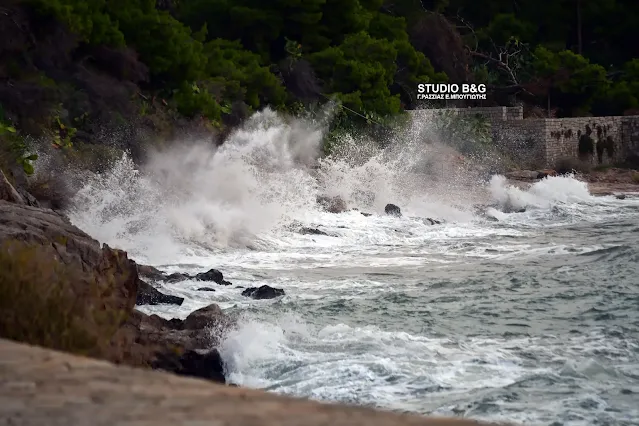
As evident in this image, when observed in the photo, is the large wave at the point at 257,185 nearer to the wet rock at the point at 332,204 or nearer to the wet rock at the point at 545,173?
the wet rock at the point at 332,204

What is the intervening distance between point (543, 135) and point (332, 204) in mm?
13727

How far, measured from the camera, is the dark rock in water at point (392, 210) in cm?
2567

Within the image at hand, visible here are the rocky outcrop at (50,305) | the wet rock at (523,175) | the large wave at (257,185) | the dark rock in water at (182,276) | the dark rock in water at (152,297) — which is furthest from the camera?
the wet rock at (523,175)

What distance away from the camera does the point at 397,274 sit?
1630 cm

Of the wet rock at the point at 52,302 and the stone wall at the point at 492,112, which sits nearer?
the wet rock at the point at 52,302

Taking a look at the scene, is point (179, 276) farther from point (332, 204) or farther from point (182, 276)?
point (332, 204)

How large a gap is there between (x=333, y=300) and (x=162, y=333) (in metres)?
3.79

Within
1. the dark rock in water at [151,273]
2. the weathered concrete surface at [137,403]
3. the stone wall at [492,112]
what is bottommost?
the weathered concrete surface at [137,403]

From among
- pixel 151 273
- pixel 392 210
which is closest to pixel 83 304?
pixel 151 273

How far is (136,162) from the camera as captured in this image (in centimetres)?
2153

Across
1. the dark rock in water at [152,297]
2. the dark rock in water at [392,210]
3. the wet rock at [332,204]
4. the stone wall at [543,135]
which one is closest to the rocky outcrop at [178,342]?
the dark rock in water at [152,297]

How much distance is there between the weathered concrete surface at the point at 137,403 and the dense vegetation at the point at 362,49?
1758cm

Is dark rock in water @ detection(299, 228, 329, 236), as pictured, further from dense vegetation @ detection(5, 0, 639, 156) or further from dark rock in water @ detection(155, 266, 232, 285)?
dark rock in water @ detection(155, 266, 232, 285)

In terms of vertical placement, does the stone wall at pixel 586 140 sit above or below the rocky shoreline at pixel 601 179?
above
